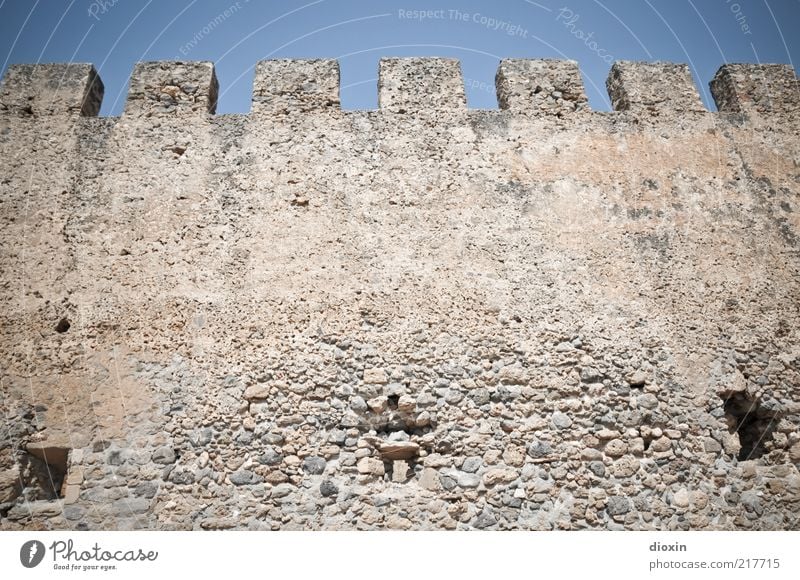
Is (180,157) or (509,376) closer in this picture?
(509,376)

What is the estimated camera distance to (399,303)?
4.78 m

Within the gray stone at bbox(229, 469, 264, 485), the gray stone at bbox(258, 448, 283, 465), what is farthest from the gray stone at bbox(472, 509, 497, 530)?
the gray stone at bbox(229, 469, 264, 485)

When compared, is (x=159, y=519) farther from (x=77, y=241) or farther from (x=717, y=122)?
(x=717, y=122)

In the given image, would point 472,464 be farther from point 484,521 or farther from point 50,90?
point 50,90

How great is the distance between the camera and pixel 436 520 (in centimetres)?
404

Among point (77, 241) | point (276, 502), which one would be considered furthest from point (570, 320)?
point (77, 241)

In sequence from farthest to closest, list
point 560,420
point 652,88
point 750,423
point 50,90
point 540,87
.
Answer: point 652,88 < point 540,87 < point 50,90 < point 750,423 < point 560,420

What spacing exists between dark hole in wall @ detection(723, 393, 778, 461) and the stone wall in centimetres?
2

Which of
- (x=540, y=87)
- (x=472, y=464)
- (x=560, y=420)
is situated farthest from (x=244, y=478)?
(x=540, y=87)

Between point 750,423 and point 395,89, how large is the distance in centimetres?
472

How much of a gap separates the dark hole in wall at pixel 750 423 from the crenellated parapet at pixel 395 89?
313 centimetres

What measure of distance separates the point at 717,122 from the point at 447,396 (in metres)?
4.39

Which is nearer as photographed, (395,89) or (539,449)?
(539,449)

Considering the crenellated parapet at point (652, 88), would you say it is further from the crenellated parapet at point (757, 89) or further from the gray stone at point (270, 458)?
the gray stone at point (270, 458)
